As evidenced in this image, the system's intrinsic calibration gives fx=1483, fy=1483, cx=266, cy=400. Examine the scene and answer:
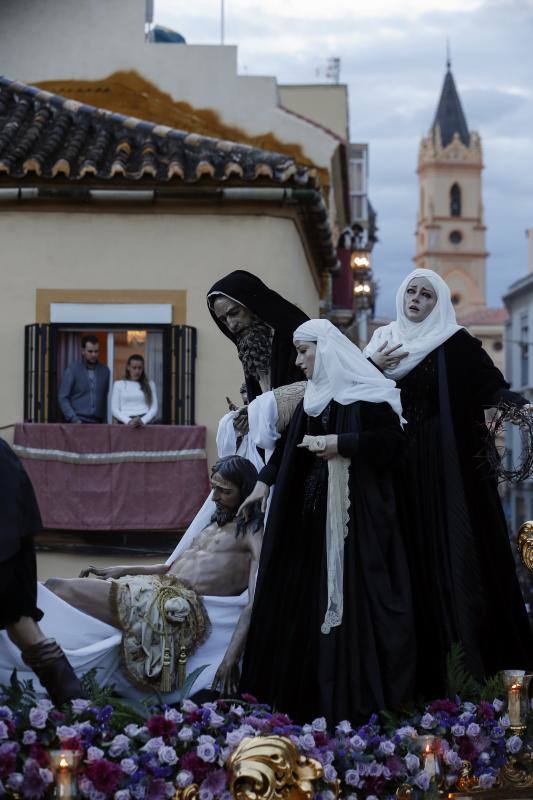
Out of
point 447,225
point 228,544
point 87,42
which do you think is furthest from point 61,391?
point 447,225

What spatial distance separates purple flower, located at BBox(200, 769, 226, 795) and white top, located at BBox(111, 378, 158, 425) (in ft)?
30.5

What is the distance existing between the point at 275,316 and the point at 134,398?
7679 millimetres

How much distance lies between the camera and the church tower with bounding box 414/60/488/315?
410 feet

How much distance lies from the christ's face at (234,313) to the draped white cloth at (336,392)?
0.72 meters

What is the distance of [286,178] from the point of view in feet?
46.0

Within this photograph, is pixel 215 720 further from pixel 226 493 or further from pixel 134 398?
pixel 134 398

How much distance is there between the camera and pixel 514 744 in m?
5.55

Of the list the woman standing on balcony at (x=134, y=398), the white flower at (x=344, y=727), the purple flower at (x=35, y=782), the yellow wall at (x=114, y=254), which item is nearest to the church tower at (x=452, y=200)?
the yellow wall at (x=114, y=254)

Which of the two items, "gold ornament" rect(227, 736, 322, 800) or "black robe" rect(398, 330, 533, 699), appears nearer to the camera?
"gold ornament" rect(227, 736, 322, 800)

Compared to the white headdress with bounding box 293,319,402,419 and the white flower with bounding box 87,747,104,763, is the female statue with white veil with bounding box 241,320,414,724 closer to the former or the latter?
the white headdress with bounding box 293,319,402,419

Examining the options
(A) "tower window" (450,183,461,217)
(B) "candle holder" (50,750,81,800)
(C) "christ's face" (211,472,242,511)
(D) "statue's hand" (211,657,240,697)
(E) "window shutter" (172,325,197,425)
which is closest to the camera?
(B) "candle holder" (50,750,81,800)

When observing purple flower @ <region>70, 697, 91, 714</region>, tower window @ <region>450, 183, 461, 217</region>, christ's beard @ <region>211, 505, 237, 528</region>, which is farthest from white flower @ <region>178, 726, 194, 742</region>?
tower window @ <region>450, 183, 461, 217</region>

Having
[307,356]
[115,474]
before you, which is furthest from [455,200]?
[307,356]

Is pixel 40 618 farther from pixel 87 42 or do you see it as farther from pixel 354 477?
pixel 87 42
